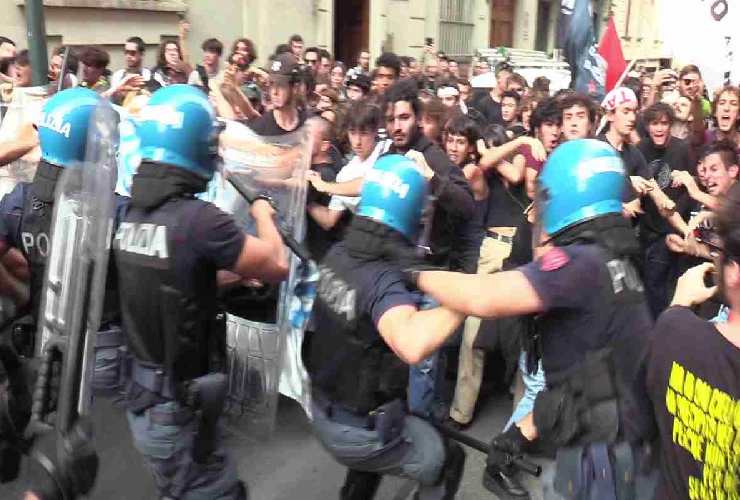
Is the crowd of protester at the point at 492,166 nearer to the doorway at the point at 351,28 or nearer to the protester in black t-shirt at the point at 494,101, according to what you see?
A: the protester in black t-shirt at the point at 494,101

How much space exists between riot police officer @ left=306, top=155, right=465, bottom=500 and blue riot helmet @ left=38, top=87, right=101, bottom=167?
3.93 ft

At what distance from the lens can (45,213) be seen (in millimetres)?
3133

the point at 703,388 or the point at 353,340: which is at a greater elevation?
the point at 703,388

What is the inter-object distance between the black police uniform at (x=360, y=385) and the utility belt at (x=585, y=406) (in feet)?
1.89

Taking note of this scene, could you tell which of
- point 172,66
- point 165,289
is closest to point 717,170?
point 165,289

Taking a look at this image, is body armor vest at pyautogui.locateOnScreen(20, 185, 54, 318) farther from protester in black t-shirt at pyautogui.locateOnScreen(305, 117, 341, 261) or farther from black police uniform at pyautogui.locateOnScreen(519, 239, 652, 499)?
black police uniform at pyautogui.locateOnScreen(519, 239, 652, 499)

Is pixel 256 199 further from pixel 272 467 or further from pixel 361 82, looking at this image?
pixel 361 82

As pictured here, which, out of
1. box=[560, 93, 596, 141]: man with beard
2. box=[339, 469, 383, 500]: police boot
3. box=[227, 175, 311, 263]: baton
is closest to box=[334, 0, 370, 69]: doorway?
box=[560, 93, 596, 141]: man with beard

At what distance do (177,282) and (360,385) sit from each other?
721 millimetres

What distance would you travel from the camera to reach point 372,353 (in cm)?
263

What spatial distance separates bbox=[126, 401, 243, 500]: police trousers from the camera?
2.59m

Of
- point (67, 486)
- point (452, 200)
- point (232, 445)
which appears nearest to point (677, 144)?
point (452, 200)

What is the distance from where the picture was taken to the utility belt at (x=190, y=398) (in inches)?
102

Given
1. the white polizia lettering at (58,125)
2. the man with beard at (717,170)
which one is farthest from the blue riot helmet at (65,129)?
the man with beard at (717,170)
